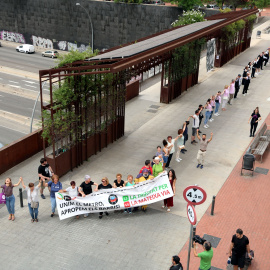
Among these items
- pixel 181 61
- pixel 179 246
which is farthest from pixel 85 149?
pixel 181 61

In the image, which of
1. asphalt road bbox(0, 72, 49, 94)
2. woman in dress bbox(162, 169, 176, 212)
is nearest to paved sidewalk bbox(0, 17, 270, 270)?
woman in dress bbox(162, 169, 176, 212)

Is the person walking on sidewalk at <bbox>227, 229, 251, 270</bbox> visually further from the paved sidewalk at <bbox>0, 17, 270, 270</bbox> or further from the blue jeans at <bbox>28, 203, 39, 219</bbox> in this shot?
the blue jeans at <bbox>28, 203, 39, 219</bbox>

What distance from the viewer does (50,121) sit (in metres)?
13.9

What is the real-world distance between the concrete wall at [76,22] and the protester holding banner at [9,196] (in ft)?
141

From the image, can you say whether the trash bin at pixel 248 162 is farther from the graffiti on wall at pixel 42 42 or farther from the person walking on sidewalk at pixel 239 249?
the graffiti on wall at pixel 42 42

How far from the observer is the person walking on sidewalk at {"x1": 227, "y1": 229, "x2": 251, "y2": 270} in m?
9.61

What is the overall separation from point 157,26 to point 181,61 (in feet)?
98.6

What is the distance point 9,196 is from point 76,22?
165 ft

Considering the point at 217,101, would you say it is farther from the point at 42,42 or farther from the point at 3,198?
the point at 42,42

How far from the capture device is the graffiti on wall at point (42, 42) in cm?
6281

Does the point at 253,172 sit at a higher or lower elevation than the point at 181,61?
lower

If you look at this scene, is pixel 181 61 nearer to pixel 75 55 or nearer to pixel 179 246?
pixel 75 55

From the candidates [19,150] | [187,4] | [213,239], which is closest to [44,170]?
[19,150]

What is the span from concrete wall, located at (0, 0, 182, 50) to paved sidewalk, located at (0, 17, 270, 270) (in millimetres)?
31364
